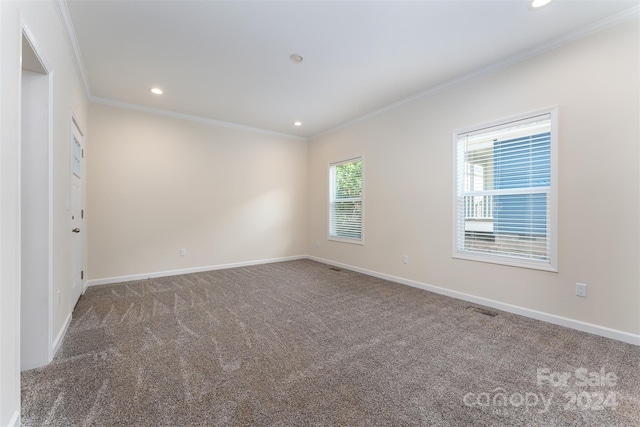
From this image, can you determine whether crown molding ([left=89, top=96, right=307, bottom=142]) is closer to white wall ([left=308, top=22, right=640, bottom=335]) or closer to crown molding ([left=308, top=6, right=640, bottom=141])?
crown molding ([left=308, top=6, right=640, bottom=141])

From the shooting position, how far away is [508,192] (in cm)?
302

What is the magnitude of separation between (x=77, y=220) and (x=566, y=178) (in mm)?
5404

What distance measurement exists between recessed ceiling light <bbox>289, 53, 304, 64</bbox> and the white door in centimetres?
254

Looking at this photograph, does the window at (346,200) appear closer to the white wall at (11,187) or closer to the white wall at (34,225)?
the white wall at (34,225)

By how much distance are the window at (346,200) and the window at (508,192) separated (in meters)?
1.84

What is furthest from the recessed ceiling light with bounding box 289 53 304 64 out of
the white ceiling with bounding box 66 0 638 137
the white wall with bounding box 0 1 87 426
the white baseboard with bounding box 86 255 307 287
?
the white baseboard with bounding box 86 255 307 287

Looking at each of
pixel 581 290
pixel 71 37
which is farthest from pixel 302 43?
pixel 581 290

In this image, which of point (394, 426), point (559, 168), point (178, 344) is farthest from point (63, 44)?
point (559, 168)

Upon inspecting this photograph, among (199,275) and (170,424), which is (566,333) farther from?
(199,275)

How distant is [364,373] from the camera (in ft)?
6.11

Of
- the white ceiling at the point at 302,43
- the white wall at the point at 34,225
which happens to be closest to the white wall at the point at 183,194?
the white ceiling at the point at 302,43

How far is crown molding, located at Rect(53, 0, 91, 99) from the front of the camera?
7.18ft

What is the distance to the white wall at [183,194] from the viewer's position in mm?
4074

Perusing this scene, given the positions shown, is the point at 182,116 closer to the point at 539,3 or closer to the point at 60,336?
the point at 60,336
